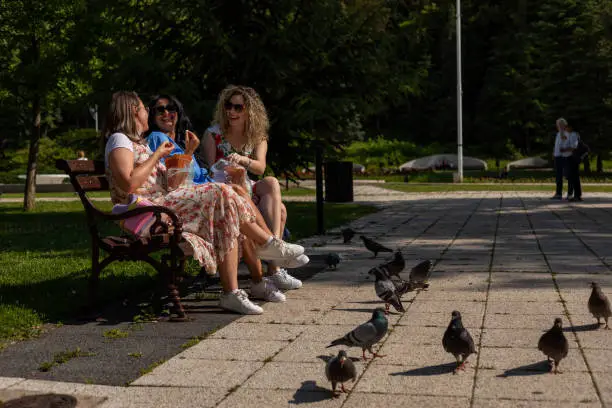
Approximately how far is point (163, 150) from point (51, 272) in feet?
8.98

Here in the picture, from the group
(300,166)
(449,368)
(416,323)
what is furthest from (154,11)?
(449,368)

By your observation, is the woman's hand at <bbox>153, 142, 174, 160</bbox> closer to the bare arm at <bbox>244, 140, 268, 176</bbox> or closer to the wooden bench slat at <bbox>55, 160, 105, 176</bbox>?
the wooden bench slat at <bbox>55, 160, 105, 176</bbox>

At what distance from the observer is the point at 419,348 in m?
4.92

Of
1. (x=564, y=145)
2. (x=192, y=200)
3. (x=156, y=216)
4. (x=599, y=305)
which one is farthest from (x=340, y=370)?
(x=564, y=145)

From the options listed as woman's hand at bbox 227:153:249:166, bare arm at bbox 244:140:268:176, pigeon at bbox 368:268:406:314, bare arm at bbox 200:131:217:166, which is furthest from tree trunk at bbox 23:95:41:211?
pigeon at bbox 368:268:406:314

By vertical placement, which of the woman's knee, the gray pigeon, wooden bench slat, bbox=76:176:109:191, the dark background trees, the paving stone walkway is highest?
the dark background trees

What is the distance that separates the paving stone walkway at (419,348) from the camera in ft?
13.0

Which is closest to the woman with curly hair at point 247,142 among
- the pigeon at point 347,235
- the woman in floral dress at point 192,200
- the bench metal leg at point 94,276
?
the woman in floral dress at point 192,200

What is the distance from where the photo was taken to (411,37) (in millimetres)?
15445

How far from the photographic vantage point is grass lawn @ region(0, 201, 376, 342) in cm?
597

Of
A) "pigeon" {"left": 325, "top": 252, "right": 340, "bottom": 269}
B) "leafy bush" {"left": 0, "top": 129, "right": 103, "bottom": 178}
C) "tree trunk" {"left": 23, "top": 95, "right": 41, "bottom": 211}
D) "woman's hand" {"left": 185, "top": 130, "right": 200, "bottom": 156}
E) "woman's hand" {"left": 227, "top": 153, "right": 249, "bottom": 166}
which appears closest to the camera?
"woman's hand" {"left": 185, "top": 130, "right": 200, "bottom": 156}

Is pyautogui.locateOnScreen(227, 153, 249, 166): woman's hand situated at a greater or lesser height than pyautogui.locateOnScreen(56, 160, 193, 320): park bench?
greater

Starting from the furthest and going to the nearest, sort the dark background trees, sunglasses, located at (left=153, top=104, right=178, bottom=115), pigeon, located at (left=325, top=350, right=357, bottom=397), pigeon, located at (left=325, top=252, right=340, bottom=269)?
the dark background trees, pigeon, located at (left=325, top=252, right=340, bottom=269), sunglasses, located at (left=153, top=104, right=178, bottom=115), pigeon, located at (left=325, top=350, right=357, bottom=397)

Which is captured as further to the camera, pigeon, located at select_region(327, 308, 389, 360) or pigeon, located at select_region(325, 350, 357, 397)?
pigeon, located at select_region(327, 308, 389, 360)
